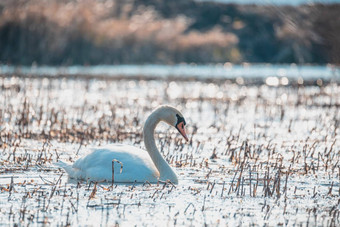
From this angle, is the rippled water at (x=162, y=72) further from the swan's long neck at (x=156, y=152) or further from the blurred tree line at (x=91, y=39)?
the swan's long neck at (x=156, y=152)

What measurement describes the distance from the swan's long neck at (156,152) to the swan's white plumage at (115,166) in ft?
0.23

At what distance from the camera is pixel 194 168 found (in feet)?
25.1

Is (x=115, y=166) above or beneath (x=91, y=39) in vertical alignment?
beneath

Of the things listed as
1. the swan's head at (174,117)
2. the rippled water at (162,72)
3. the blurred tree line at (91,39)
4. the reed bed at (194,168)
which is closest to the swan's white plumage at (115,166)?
the reed bed at (194,168)

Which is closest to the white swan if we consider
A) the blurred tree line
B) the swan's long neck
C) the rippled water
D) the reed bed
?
the swan's long neck

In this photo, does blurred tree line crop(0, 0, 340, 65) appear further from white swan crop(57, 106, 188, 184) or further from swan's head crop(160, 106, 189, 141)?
white swan crop(57, 106, 188, 184)

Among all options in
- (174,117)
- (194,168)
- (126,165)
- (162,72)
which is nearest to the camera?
(126,165)

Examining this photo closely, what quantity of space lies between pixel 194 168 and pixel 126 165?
1244 mm

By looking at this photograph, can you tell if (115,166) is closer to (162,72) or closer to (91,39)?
(91,39)

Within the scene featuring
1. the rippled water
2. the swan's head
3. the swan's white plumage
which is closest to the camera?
the swan's white plumage

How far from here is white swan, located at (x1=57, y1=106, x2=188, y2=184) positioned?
6582mm

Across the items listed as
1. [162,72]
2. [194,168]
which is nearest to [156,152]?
[194,168]

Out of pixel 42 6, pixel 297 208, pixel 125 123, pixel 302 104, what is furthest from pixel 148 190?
pixel 42 6

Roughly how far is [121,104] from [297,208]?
966 centimetres
